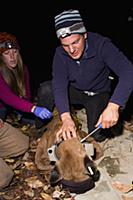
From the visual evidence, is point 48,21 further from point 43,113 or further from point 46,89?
point 43,113

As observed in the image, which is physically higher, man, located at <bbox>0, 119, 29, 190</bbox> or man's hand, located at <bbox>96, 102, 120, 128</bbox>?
man's hand, located at <bbox>96, 102, 120, 128</bbox>

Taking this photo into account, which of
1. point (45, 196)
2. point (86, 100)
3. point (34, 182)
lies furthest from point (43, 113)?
point (45, 196)

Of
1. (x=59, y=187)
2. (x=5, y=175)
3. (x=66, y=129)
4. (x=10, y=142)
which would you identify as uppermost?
(x=66, y=129)

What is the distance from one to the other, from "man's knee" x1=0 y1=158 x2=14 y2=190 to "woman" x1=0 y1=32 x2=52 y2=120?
27.1 inches

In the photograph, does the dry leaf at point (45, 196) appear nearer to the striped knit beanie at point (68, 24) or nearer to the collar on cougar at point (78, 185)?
the collar on cougar at point (78, 185)

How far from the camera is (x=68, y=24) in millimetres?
3430

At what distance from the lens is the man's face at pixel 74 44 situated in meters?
3.40

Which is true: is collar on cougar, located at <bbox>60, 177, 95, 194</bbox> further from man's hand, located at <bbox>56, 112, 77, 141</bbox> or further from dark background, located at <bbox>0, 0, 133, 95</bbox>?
dark background, located at <bbox>0, 0, 133, 95</bbox>

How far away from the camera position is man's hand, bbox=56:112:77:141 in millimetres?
3265

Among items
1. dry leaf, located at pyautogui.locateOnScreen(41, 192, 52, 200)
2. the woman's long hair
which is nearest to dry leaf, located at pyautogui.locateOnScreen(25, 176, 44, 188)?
dry leaf, located at pyautogui.locateOnScreen(41, 192, 52, 200)

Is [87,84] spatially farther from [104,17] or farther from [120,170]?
[104,17]

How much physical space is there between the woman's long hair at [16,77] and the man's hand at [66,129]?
1.06m

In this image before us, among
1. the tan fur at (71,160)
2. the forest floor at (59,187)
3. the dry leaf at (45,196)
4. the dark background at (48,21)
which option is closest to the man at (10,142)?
the forest floor at (59,187)

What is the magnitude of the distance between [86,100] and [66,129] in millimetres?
981
